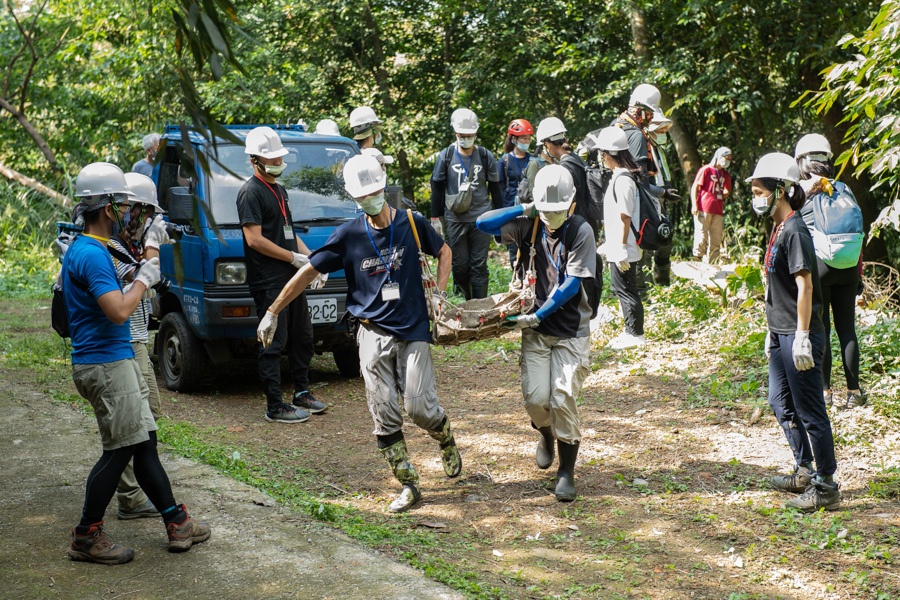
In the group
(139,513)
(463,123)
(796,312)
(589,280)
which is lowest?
(139,513)

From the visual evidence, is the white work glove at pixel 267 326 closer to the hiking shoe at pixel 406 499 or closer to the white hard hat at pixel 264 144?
the hiking shoe at pixel 406 499

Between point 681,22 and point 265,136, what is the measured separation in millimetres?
9144

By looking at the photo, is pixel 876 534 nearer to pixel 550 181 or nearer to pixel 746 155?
pixel 550 181

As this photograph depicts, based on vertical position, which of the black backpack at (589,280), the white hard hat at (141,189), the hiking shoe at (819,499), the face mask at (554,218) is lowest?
the hiking shoe at (819,499)

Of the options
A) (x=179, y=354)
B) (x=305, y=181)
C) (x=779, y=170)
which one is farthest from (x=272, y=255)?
(x=779, y=170)

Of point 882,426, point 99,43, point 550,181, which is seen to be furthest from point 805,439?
point 99,43

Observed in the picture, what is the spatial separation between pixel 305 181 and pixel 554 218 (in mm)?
3464

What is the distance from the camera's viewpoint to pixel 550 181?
4.45 metres

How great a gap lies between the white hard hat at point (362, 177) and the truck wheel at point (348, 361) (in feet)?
11.3

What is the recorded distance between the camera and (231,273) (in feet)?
21.6

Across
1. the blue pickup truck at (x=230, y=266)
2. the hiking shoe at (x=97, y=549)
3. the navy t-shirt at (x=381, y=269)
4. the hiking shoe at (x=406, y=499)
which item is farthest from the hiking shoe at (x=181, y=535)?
the blue pickup truck at (x=230, y=266)

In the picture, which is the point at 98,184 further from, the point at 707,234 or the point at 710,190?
the point at 707,234

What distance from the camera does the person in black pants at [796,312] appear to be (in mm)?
4277

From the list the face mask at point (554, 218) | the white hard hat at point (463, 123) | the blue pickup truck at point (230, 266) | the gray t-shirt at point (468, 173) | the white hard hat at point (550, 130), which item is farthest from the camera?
the gray t-shirt at point (468, 173)
